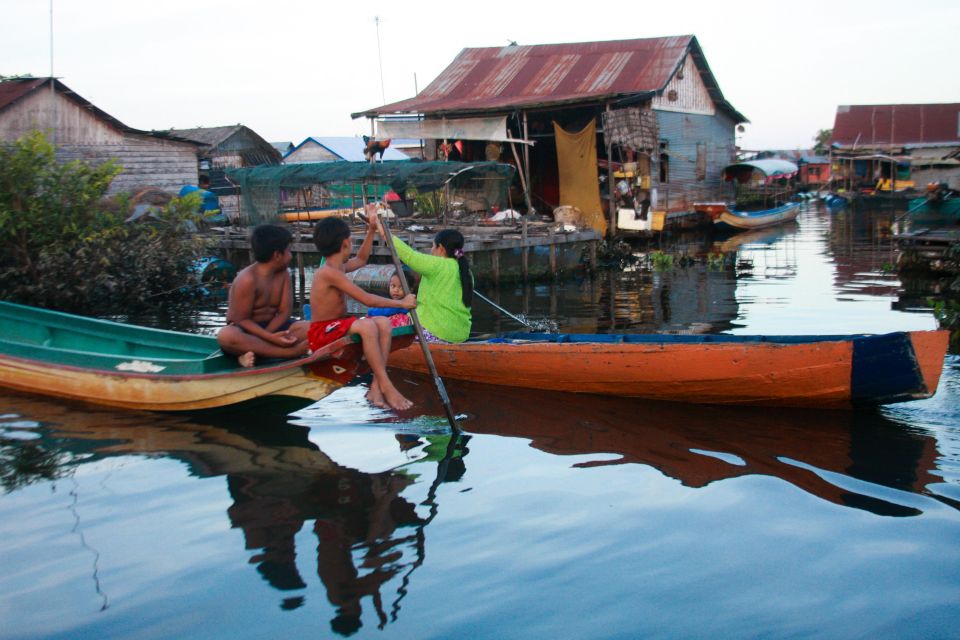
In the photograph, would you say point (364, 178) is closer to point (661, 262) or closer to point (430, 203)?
point (430, 203)

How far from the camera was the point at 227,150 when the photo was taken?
28656 mm

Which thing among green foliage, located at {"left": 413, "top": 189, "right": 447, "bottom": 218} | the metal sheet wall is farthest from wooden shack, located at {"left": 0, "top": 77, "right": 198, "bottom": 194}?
the metal sheet wall

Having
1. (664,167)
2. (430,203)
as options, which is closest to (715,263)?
(430,203)

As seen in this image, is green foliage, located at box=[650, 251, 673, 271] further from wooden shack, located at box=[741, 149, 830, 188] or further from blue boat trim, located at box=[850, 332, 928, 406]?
wooden shack, located at box=[741, 149, 830, 188]

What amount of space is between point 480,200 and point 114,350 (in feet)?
30.3

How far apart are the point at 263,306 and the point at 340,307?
0.60 m

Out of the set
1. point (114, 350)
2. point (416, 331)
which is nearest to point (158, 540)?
point (416, 331)

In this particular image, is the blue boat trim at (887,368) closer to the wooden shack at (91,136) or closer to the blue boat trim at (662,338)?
the blue boat trim at (662,338)

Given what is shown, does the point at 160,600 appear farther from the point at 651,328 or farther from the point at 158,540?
the point at 651,328

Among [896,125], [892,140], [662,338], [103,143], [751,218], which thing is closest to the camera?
[662,338]

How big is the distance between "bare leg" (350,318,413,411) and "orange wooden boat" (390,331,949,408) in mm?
1420

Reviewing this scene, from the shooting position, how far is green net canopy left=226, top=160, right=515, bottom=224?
13906 millimetres

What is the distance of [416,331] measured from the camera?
6.17 m

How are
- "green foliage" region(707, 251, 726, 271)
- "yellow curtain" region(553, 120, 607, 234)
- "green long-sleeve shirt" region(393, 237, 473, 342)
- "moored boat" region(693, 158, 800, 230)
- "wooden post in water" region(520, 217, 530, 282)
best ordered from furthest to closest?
"moored boat" region(693, 158, 800, 230) → "yellow curtain" region(553, 120, 607, 234) → "green foliage" region(707, 251, 726, 271) → "wooden post in water" region(520, 217, 530, 282) → "green long-sleeve shirt" region(393, 237, 473, 342)
